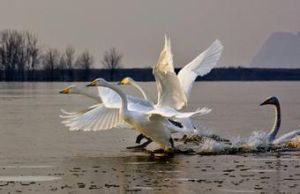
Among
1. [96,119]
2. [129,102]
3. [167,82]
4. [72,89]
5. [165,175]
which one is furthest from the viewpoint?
[96,119]

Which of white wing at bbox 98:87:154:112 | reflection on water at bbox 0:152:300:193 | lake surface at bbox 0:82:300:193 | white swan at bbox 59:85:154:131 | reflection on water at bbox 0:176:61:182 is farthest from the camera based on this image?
white swan at bbox 59:85:154:131

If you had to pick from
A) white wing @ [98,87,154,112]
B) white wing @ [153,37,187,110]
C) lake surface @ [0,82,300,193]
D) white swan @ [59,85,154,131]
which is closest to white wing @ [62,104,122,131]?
white swan @ [59,85,154,131]

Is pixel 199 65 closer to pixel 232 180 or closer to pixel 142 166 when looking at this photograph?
pixel 142 166

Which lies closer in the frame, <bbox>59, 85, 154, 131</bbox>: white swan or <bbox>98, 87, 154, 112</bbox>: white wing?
<bbox>98, 87, 154, 112</bbox>: white wing

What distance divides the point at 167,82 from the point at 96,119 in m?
3.06

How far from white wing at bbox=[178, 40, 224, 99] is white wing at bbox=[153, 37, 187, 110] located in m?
3.20

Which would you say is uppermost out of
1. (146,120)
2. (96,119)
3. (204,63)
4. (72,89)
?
(204,63)

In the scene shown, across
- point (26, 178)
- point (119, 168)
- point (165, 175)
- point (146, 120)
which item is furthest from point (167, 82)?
point (26, 178)

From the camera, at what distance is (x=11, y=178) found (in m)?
11.6

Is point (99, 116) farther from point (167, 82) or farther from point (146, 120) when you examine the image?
point (167, 82)

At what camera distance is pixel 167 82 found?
48.6 feet

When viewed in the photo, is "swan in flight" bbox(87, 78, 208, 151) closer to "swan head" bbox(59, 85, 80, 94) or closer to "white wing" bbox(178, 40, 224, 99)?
"swan head" bbox(59, 85, 80, 94)

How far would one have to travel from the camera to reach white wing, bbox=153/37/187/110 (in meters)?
14.4

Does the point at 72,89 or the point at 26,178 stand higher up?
the point at 72,89
